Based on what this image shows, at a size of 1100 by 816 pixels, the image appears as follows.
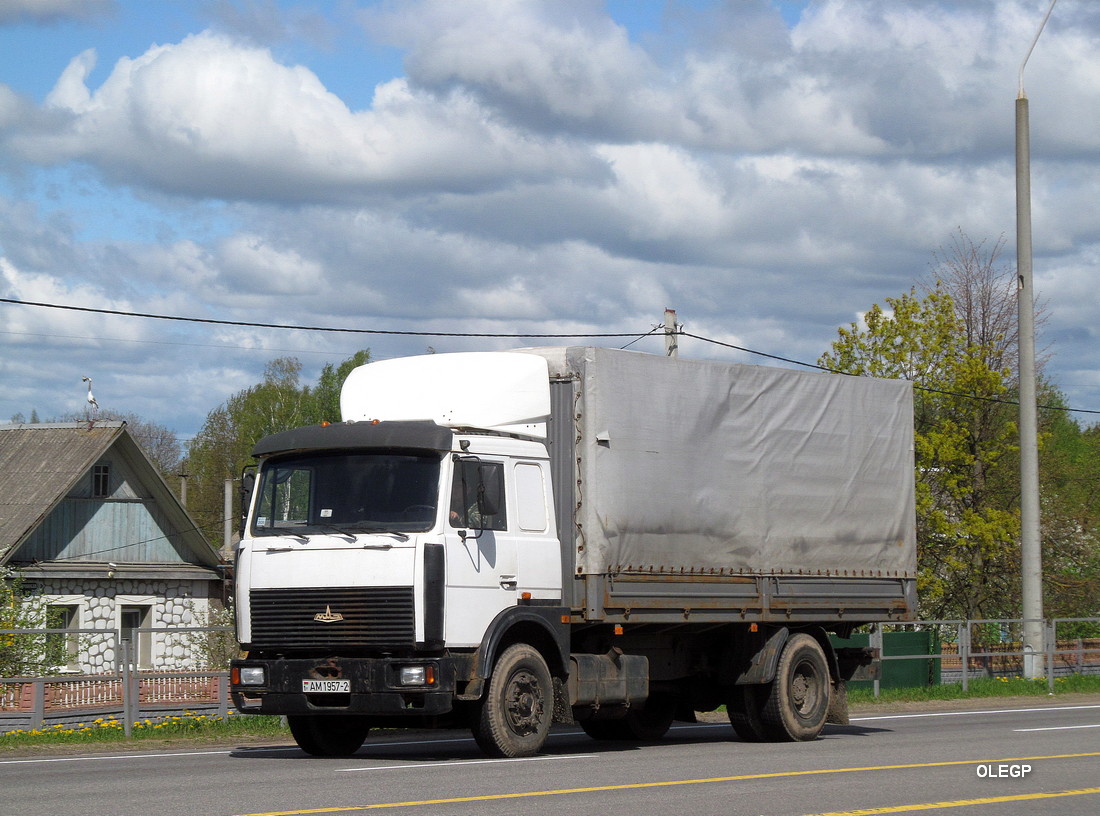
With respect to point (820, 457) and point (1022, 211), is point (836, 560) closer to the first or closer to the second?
point (820, 457)

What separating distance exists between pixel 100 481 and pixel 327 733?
22492 mm

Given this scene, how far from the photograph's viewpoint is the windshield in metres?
13.2

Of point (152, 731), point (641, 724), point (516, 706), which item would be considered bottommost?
point (152, 731)

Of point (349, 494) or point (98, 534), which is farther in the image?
point (98, 534)

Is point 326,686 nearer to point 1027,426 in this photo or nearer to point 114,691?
point 114,691

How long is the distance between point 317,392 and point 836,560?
68.6 metres

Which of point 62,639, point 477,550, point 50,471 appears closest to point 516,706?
point 477,550

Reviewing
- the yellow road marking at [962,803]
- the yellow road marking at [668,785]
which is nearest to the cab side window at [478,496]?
the yellow road marking at [668,785]

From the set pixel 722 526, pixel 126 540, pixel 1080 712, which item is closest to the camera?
pixel 722 526

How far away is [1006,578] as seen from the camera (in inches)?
1501

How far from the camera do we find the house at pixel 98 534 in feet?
109

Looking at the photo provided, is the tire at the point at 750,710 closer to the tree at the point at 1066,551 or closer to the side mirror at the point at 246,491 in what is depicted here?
the side mirror at the point at 246,491

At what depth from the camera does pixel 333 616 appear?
518 inches

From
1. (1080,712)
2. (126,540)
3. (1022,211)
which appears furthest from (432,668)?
(126,540)
